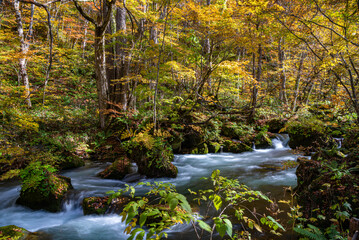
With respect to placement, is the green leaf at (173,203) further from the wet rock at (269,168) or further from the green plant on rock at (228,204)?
the wet rock at (269,168)

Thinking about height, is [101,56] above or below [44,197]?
above

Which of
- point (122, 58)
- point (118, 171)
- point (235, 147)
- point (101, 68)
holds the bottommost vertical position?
point (118, 171)

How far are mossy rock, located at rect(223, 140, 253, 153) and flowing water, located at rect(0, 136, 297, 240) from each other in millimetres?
338

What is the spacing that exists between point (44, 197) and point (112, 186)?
185 centimetres

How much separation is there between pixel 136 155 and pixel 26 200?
10.4 feet

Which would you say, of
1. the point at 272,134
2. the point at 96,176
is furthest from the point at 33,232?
the point at 272,134

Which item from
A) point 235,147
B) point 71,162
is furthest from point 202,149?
point 71,162

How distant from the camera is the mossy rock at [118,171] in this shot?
6.57 metres

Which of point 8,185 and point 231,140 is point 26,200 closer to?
point 8,185

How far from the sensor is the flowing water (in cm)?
415

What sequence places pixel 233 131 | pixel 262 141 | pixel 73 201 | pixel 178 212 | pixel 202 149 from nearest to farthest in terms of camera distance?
pixel 178 212 < pixel 73 201 < pixel 202 149 < pixel 262 141 < pixel 233 131

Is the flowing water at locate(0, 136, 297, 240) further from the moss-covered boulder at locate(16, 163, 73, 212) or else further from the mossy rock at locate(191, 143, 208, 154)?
the mossy rock at locate(191, 143, 208, 154)

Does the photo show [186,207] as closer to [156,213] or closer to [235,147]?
[156,213]

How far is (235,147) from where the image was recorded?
10047 mm
